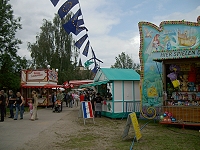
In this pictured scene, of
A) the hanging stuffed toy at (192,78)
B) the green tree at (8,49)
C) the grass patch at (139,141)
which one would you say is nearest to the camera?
the grass patch at (139,141)

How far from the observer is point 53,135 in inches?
359

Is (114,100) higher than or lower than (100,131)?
higher

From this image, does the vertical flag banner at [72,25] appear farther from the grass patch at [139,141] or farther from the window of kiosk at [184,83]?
the grass patch at [139,141]

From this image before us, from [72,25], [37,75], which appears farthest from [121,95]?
[37,75]

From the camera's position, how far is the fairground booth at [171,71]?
416 inches

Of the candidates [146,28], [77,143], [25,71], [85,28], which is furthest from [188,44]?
[25,71]

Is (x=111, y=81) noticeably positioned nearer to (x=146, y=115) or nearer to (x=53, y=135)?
(x=146, y=115)

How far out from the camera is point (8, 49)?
23641 mm

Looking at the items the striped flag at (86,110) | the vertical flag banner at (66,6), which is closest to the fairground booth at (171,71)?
the striped flag at (86,110)

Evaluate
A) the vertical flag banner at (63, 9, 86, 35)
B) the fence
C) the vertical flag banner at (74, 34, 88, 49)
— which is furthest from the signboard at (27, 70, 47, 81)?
the fence

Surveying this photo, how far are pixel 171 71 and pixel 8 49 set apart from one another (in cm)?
1792

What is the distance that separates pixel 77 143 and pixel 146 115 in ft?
19.5

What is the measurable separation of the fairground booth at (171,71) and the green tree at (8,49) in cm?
1525

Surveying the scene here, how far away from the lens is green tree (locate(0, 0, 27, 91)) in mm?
22422
